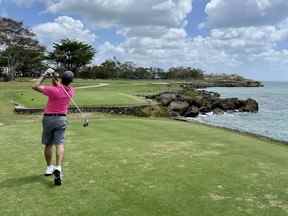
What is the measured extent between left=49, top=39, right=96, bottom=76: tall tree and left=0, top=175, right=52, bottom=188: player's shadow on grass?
80.9m

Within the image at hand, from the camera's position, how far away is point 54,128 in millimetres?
6527

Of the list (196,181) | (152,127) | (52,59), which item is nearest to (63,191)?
(196,181)

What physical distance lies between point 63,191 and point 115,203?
106 cm

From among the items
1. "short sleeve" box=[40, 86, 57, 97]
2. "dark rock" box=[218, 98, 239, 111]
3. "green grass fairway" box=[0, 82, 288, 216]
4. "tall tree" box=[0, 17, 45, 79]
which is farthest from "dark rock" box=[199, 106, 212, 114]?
"tall tree" box=[0, 17, 45, 79]

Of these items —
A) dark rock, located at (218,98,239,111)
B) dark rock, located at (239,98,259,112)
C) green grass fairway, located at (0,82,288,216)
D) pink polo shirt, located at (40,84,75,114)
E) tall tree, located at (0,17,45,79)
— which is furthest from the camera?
tall tree, located at (0,17,45,79)

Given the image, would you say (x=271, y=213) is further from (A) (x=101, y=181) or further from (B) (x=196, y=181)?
(A) (x=101, y=181)

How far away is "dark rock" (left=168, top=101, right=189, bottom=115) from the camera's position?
33.7m

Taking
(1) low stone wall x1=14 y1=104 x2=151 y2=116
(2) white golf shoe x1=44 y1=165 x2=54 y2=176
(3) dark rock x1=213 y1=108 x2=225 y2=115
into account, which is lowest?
(3) dark rock x1=213 y1=108 x2=225 y2=115

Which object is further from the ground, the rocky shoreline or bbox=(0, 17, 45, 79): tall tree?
bbox=(0, 17, 45, 79): tall tree

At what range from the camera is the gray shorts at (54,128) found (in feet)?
21.4

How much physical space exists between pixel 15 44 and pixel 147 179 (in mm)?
60457

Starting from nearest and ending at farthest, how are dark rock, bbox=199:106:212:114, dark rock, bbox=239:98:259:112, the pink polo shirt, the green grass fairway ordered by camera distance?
the green grass fairway, the pink polo shirt, dark rock, bbox=199:106:212:114, dark rock, bbox=239:98:259:112

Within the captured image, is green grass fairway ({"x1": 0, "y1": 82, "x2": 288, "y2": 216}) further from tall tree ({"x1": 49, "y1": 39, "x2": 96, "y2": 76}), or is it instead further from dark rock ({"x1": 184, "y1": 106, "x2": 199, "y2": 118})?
tall tree ({"x1": 49, "y1": 39, "x2": 96, "y2": 76})

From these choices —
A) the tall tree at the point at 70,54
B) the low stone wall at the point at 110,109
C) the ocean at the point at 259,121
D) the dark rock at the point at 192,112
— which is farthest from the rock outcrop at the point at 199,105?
the tall tree at the point at 70,54
